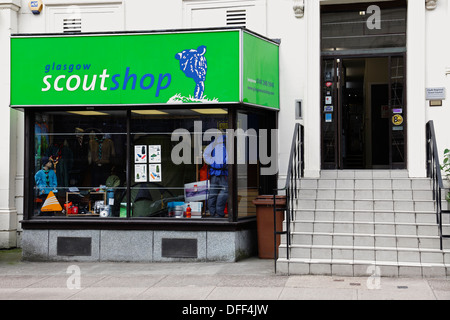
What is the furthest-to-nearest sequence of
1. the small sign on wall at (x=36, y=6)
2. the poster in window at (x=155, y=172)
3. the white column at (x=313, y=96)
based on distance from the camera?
the small sign on wall at (x=36, y=6)
the white column at (x=313, y=96)
the poster in window at (x=155, y=172)

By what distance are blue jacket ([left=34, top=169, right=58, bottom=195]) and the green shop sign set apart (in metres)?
1.38

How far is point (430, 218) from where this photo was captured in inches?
379

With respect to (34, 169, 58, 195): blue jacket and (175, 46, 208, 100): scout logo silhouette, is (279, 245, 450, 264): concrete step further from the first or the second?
Answer: (34, 169, 58, 195): blue jacket

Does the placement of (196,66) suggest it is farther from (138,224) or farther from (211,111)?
(138,224)

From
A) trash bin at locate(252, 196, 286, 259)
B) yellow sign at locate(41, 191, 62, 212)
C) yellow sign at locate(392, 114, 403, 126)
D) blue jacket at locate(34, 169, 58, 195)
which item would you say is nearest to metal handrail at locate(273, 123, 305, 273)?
trash bin at locate(252, 196, 286, 259)

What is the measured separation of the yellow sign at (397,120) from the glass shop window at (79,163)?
521cm

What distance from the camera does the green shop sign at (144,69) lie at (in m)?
10.5

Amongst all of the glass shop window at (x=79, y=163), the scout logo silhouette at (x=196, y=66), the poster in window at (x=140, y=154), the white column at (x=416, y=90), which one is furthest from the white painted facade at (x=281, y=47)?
the poster in window at (x=140, y=154)

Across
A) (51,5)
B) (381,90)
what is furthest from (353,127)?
(51,5)

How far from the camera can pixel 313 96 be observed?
11.4 metres

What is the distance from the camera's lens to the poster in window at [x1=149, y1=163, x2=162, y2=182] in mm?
11273

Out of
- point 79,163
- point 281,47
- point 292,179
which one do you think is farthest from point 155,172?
point 281,47

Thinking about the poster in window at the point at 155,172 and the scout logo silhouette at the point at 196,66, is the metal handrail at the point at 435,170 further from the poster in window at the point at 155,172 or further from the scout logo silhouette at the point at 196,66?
the poster in window at the point at 155,172

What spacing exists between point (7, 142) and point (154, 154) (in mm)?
3388
